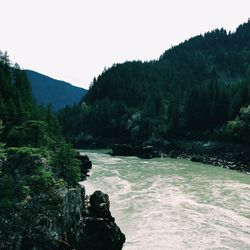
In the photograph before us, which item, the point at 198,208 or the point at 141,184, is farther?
the point at 141,184

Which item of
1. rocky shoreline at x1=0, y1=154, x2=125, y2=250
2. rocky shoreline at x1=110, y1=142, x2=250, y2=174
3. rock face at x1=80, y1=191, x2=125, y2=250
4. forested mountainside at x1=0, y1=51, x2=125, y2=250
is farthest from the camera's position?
rocky shoreline at x1=110, y1=142, x2=250, y2=174

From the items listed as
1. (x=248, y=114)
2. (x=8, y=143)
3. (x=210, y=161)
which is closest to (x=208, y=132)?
(x=248, y=114)

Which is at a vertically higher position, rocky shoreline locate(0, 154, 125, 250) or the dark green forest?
the dark green forest

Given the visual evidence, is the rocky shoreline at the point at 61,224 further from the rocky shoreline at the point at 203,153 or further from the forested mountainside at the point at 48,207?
the rocky shoreline at the point at 203,153

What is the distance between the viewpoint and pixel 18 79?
9081 cm

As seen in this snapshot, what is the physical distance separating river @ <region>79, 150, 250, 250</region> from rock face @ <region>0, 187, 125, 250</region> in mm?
3343

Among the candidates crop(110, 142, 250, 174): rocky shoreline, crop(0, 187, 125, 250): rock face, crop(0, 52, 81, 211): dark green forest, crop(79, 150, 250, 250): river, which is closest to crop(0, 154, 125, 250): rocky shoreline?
crop(0, 187, 125, 250): rock face

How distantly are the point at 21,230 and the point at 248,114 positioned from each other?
93.5 m

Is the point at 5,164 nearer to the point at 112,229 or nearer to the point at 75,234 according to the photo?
the point at 75,234

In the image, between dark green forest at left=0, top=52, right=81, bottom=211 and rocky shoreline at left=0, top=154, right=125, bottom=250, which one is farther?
dark green forest at left=0, top=52, right=81, bottom=211

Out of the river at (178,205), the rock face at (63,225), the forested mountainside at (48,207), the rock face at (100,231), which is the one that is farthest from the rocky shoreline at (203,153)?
the forested mountainside at (48,207)

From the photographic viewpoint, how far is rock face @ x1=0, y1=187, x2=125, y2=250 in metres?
29.0

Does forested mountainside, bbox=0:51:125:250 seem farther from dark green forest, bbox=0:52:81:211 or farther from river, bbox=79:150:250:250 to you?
river, bbox=79:150:250:250

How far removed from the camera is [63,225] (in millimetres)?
32406
